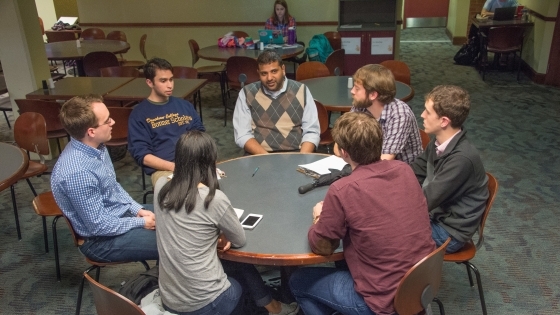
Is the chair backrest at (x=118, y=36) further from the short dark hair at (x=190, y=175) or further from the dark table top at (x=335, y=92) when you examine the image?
the short dark hair at (x=190, y=175)

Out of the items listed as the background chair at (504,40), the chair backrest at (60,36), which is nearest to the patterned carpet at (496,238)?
the background chair at (504,40)

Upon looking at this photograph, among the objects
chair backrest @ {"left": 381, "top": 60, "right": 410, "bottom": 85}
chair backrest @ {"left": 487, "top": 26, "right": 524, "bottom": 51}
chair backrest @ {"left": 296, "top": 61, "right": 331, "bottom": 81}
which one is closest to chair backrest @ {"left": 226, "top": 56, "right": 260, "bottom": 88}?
chair backrest @ {"left": 296, "top": 61, "right": 331, "bottom": 81}

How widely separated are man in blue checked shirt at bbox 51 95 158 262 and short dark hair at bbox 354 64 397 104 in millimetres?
1357

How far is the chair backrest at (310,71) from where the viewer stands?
4.92 meters

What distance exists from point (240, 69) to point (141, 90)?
4.61ft

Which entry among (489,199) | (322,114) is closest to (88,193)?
(489,199)

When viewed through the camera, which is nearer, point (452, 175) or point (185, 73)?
point (452, 175)

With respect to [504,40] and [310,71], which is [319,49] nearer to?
[310,71]

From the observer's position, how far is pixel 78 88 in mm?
4609

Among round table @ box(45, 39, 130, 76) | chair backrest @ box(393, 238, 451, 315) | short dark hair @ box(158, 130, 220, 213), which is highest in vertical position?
short dark hair @ box(158, 130, 220, 213)

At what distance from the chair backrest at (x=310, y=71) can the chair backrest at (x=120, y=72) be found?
178 centimetres

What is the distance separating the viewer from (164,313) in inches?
75.3

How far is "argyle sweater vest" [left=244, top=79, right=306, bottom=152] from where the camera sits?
3283mm

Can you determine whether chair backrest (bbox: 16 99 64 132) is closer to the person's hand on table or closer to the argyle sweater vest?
the argyle sweater vest
